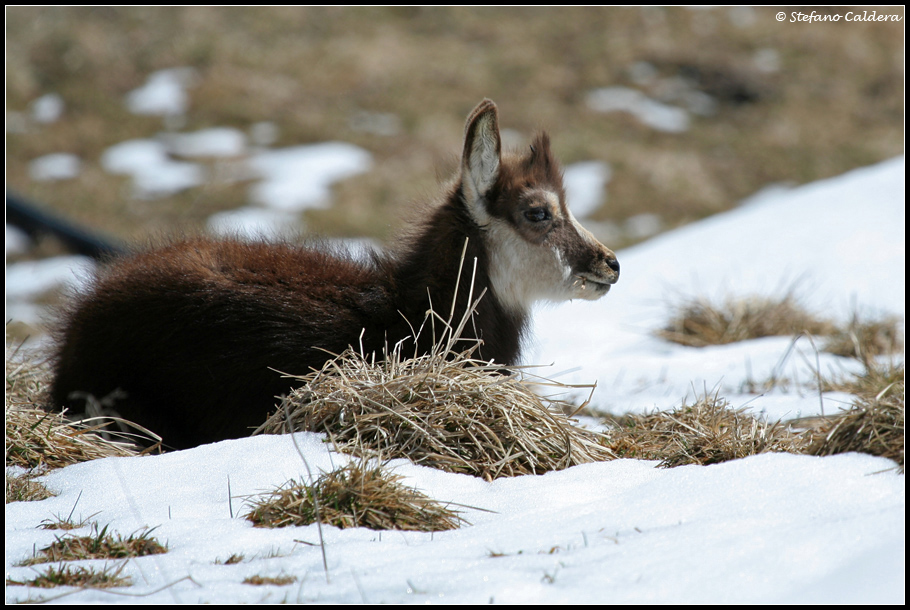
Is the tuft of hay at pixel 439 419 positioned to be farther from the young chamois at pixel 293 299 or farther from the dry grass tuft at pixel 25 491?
the dry grass tuft at pixel 25 491

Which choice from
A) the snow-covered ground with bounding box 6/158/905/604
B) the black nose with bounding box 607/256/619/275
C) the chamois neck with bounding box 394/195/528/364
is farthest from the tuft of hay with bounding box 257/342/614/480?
the black nose with bounding box 607/256/619/275

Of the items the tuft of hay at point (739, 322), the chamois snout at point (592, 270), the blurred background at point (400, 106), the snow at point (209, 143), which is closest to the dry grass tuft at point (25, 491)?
the chamois snout at point (592, 270)

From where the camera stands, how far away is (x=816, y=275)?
7.98 m

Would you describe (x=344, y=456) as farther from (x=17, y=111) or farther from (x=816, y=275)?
(x=17, y=111)

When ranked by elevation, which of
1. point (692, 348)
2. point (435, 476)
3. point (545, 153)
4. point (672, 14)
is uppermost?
point (672, 14)

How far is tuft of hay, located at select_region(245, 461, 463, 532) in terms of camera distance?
291 centimetres

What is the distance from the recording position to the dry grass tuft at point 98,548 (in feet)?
8.72

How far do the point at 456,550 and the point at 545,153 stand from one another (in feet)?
9.32

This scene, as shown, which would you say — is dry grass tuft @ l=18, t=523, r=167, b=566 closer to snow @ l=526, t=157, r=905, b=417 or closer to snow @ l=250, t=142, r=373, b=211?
snow @ l=526, t=157, r=905, b=417

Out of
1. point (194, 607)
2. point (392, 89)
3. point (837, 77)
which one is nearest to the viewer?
point (194, 607)

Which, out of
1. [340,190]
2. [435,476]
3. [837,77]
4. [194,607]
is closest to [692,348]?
[435,476]

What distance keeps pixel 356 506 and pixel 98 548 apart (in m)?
0.83

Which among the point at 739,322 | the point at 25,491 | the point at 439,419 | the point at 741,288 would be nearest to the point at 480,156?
the point at 439,419

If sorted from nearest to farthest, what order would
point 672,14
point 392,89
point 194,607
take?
point 194,607 → point 392,89 → point 672,14
